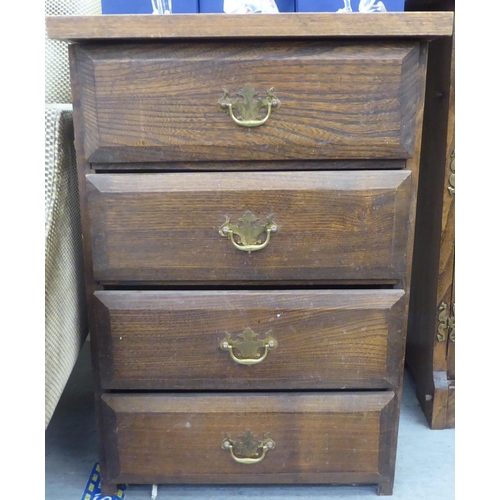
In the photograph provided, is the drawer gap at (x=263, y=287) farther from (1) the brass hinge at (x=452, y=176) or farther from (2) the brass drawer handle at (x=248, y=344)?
(1) the brass hinge at (x=452, y=176)

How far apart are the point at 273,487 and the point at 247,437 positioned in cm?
15

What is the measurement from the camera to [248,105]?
0.63 m

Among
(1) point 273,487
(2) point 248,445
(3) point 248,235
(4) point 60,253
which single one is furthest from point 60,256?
(1) point 273,487

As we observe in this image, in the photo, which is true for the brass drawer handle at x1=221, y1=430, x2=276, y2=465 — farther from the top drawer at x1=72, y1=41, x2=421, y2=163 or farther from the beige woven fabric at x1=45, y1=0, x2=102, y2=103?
the beige woven fabric at x1=45, y1=0, x2=102, y2=103

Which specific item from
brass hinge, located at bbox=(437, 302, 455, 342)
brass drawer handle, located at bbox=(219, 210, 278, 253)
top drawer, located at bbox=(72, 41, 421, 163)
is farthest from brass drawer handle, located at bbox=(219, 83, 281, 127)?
brass hinge, located at bbox=(437, 302, 455, 342)

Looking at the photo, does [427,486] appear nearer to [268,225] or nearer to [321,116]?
[268,225]

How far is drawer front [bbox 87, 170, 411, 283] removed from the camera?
67 centimetres

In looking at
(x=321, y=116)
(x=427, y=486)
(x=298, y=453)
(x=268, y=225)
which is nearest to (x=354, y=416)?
(x=298, y=453)

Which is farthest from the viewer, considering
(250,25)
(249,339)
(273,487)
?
(273,487)

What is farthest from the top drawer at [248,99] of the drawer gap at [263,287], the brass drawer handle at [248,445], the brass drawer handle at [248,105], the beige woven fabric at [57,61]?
the brass drawer handle at [248,445]

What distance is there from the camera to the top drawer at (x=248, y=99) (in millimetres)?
625

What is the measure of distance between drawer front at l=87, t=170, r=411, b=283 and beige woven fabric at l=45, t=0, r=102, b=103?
35 cm

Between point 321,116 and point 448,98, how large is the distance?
1.07 ft

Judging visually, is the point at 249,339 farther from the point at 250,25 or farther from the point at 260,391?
the point at 250,25
